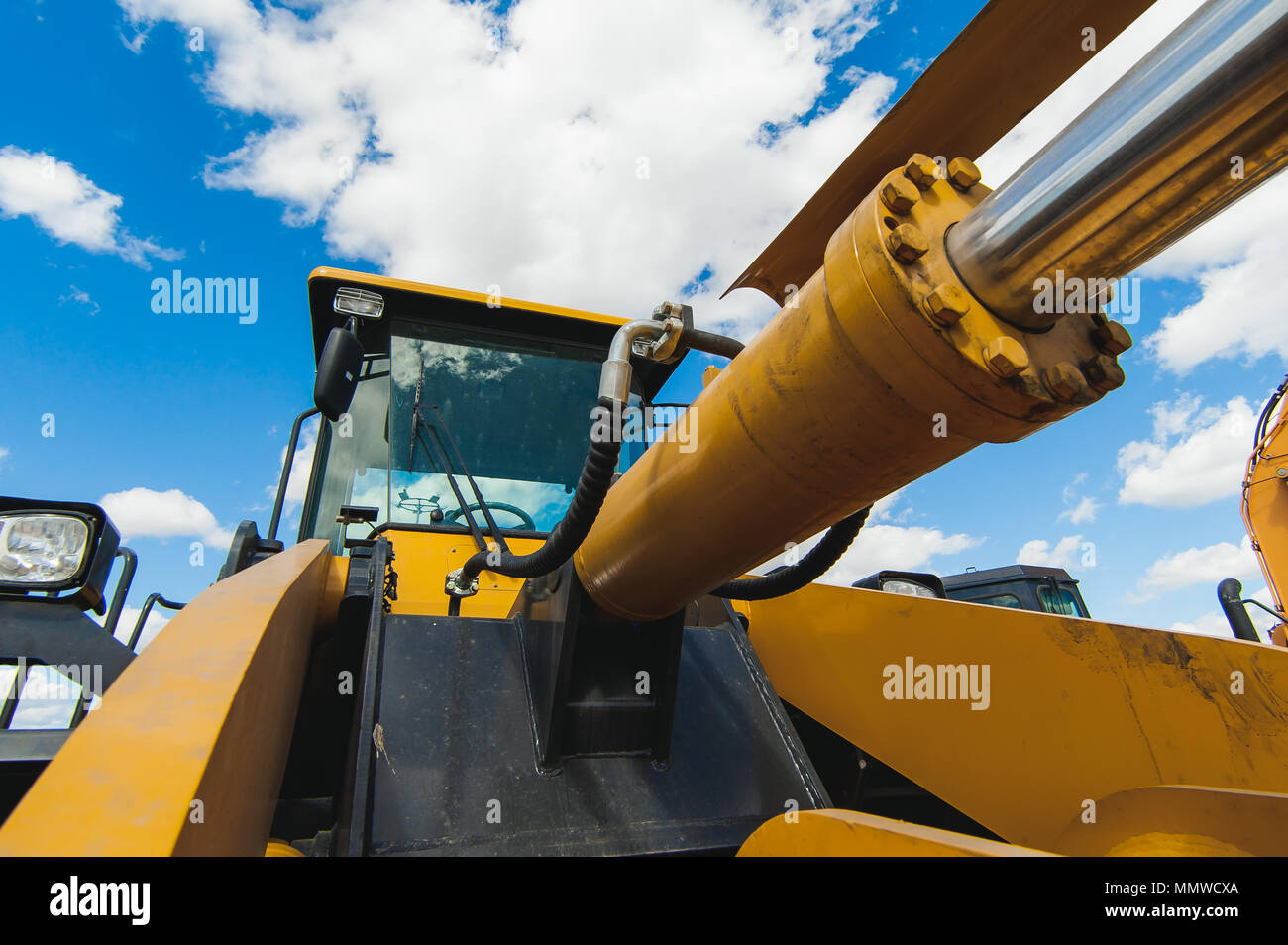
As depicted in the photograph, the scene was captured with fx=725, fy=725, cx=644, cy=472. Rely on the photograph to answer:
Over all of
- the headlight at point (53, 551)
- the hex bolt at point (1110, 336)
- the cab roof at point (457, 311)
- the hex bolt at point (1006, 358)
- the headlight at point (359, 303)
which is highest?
the cab roof at point (457, 311)

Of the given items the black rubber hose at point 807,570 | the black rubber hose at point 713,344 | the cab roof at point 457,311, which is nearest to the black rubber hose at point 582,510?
the black rubber hose at point 713,344

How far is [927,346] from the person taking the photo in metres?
0.93

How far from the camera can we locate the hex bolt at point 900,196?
3.19ft

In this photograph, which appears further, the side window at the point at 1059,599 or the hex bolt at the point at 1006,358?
the side window at the point at 1059,599

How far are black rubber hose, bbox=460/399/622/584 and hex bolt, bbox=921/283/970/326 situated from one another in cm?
65

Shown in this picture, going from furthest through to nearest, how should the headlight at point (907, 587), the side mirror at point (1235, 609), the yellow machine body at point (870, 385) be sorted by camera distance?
the side mirror at point (1235, 609), the headlight at point (907, 587), the yellow machine body at point (870, 385)

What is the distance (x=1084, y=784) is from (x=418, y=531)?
Answer: 8.02 feet

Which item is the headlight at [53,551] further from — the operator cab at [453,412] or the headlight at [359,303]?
the headlight at [359,303]

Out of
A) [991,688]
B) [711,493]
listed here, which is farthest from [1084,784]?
[711,493]

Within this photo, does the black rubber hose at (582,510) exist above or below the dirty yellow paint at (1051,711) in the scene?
above

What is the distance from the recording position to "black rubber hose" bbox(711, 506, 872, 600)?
161 cm

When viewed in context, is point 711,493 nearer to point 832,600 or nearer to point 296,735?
point 832,600

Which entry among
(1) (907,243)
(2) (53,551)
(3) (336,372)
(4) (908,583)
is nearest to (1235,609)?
(4) (908,583)

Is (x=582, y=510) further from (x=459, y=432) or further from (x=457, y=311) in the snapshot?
(x=457, y=311)
